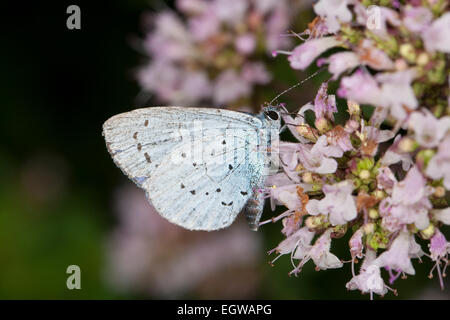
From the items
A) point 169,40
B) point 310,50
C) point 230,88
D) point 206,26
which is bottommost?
point 310,50

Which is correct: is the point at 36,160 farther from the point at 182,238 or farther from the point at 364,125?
the point at 364,125

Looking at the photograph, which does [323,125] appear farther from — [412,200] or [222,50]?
[222,50]

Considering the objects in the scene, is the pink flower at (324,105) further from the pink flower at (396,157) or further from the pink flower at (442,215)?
the pink flower at (442,215)

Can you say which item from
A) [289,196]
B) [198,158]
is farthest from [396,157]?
[198,158]

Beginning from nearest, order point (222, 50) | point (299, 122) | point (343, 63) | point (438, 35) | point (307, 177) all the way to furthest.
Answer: point (438, 35) → point (343, 63) → point (307, 177) → point (299, 122) → point (222, 50)

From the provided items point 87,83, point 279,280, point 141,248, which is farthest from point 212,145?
point 87,83

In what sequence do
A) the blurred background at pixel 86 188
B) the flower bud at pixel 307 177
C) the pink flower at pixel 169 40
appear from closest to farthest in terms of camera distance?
the flower bud at pixel 307 177, the pink flower at pixel 169 40, the blurred background at pixel 86 188

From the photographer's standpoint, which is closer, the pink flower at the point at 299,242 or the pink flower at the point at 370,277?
the pink flower at the point at 370,277

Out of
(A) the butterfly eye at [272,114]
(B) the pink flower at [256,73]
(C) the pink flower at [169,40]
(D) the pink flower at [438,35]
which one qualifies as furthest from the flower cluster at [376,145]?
(C) the pink flower at [169,40]

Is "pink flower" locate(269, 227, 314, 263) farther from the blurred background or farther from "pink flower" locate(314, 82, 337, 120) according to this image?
the blurred background
